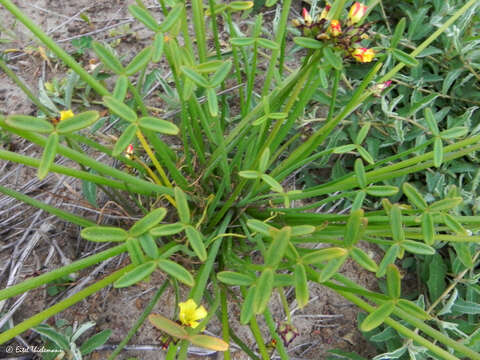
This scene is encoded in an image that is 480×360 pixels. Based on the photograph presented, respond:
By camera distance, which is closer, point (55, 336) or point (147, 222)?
point (147, 222)

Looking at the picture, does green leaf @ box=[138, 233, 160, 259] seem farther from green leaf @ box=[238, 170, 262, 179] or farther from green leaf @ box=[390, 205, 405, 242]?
green leaf @ box=[390, 205, 405, 242]

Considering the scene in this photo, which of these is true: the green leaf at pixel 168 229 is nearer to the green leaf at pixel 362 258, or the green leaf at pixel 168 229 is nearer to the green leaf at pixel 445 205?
the green leaf at pixel 362 258

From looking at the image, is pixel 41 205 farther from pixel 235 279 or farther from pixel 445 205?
pixel 445 205

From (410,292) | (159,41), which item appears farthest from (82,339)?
(410,292)

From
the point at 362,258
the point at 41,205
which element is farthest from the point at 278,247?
the point at 41,205

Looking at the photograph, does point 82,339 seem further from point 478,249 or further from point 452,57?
point 452,57

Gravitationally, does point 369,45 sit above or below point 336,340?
above

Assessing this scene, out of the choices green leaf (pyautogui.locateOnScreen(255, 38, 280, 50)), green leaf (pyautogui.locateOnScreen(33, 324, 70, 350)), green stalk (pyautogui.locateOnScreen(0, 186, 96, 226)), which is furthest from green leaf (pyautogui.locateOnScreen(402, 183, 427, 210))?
green leaf (pyautogui.locateOnScreen(33, 324, 70, 350))
